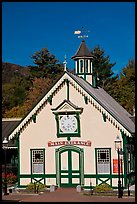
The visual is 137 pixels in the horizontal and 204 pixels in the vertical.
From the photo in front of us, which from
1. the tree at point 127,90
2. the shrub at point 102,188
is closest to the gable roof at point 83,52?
the shrub at point 102,188

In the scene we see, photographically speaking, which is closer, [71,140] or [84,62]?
[71,140]

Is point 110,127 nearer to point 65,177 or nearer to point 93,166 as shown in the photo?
point 93,166

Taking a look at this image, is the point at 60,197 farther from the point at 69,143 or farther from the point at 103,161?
the point at 69,143

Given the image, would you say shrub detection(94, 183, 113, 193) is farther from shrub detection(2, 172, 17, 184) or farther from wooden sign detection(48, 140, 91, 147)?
shrub detection(2, 172, 17, 184)

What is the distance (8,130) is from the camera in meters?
31.3

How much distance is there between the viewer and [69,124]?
22.9 meters

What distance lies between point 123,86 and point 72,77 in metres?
31.3

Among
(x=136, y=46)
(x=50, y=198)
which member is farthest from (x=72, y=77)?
(x=136, y=46)

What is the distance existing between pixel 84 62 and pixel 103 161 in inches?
302

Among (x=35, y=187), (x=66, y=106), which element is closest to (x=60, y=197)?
(x=35, y=187)

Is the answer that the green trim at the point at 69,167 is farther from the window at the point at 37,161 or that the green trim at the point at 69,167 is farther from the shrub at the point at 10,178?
the shrub at the point at 10,178

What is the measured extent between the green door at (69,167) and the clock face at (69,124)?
1.25 metres

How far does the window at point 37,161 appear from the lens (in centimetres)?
2305

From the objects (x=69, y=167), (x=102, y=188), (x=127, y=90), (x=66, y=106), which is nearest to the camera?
(x=102, y=188)
